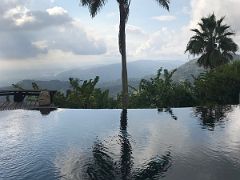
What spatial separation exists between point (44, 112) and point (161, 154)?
9.98 meters

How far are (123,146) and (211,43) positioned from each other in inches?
1008

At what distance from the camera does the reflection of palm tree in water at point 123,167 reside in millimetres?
7481

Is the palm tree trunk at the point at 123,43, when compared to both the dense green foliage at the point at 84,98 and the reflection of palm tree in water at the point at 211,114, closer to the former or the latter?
the dense green foliage at the point at 84,98

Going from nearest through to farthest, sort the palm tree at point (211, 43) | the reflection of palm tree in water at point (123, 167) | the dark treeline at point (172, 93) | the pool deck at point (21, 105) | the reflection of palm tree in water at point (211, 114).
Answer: the reflection of palm tree in water at point (123, 167) → the reflection of palm tree in water at point (211, 114) → the pool deck at point (21, 105) → the dark treeline at point (172, 93) → the palm tree at point (211, 43)

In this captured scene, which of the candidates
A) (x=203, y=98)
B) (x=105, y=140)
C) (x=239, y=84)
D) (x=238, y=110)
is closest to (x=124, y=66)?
(x=203, y=98)

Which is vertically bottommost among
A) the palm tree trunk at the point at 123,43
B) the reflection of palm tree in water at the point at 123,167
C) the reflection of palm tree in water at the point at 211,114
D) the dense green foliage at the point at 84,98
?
the reflection of palm tree in water at the point at 123,167

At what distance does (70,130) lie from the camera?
43.2 ft

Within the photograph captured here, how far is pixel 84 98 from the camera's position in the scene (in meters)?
24.9

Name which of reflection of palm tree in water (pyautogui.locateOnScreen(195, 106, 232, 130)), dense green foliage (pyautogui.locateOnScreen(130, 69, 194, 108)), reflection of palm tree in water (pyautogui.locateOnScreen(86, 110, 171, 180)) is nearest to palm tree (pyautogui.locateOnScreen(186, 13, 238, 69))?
dense green foliage (pyautogui.locateOnScreen(130, 69, 194, 108))

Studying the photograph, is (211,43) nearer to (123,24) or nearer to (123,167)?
(123,24)

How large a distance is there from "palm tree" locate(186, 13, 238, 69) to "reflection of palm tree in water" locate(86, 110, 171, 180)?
25032 mm

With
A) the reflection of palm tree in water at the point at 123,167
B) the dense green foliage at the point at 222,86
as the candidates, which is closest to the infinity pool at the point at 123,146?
the reflection of palm tree in water at the point at 123,167

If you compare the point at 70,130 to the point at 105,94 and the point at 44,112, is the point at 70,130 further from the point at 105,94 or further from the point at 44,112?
the point at 105,94

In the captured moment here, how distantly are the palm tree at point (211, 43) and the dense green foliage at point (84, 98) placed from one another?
11150 mm
